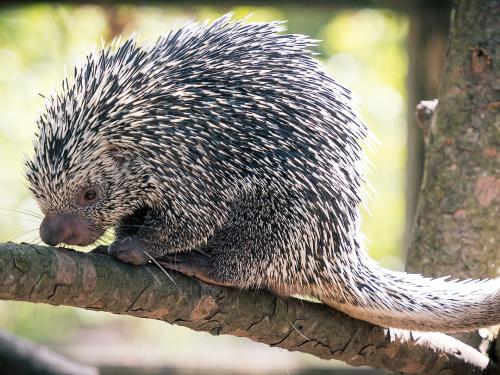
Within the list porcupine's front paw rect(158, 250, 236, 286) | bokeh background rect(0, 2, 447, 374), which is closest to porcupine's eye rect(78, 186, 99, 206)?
porcupine's front paw rect(158, 250, 236, 286)

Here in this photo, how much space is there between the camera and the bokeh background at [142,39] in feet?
19.3

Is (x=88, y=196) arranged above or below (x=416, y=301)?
above

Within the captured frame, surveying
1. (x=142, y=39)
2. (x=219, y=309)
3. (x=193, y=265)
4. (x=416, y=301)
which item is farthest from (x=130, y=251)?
(x=142, y=39)

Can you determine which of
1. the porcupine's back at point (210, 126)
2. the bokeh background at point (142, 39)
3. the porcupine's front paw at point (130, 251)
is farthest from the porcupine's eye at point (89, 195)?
the bokeh background at point (142, 39)

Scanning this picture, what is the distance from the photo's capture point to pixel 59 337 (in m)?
8.00

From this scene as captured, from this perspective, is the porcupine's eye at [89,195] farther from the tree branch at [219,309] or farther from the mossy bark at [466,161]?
the mossy bark at [466,161]

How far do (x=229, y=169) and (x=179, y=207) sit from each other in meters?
0.26

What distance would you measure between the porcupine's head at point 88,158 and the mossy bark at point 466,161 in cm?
146

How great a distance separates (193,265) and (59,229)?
544mm

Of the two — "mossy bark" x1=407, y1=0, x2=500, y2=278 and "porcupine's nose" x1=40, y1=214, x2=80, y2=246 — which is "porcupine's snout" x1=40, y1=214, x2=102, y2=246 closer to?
"porcupine's nose" x1=40, y1=214, x2=80, y2=246

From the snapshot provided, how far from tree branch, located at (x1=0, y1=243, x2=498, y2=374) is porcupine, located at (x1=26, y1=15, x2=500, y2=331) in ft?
0.35

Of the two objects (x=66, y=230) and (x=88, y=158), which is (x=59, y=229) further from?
(x=88, y=158)

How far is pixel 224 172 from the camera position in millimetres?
3150

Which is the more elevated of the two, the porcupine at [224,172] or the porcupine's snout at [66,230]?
the porcupine at [224,172]
